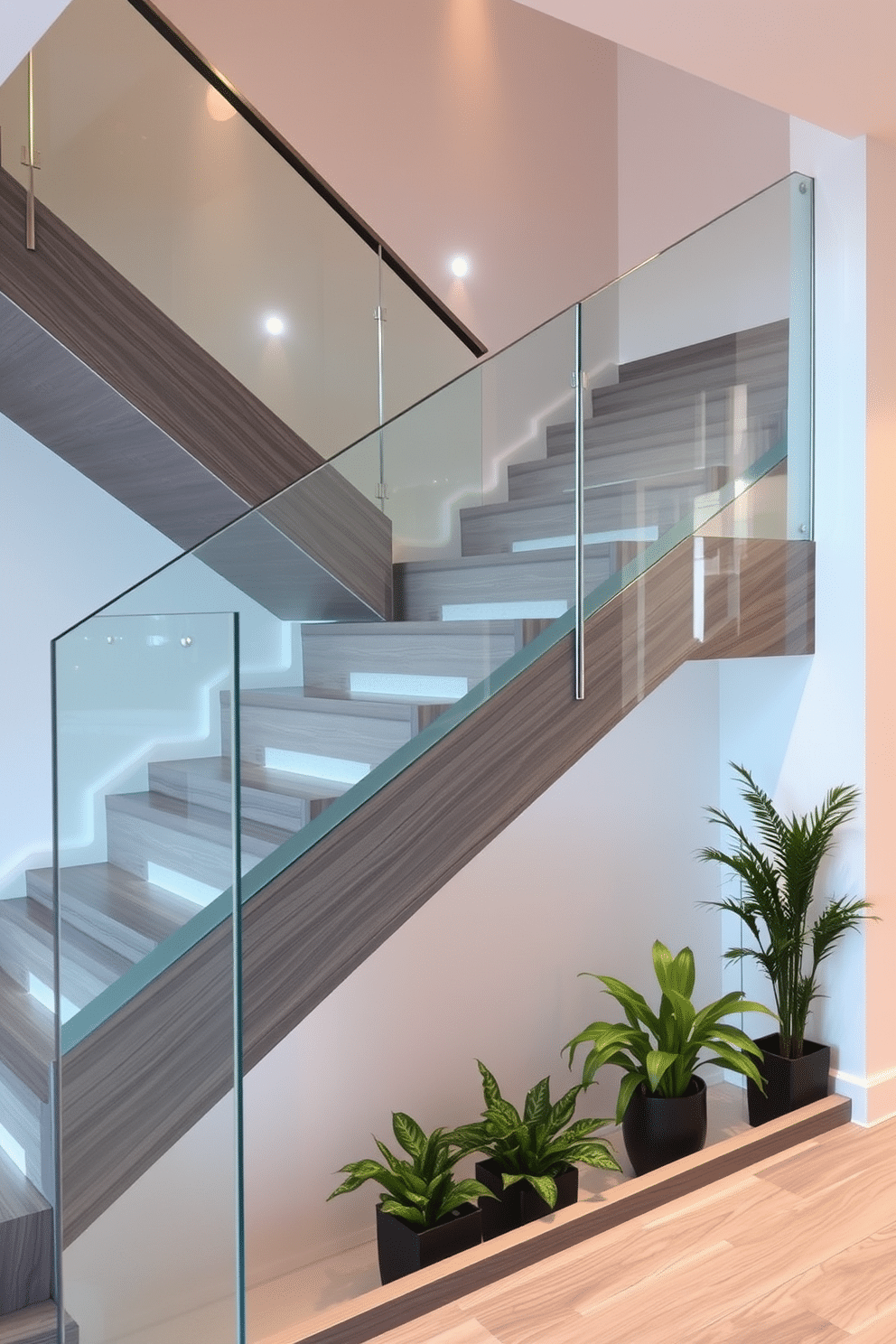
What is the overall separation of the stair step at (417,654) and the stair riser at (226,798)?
0.35 m

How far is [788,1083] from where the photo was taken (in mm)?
3580

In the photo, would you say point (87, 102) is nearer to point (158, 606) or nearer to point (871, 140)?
point (158, 606)

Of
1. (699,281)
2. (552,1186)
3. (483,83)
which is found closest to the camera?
(552,1186)

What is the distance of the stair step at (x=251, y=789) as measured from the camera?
212cm

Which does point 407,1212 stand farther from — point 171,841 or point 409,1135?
point 171,841

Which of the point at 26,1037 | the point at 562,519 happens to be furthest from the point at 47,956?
the point at 562,519

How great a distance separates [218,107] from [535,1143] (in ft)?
10.4

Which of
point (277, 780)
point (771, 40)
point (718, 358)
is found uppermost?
point (771, 40)

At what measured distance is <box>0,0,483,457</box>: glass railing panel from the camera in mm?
3115

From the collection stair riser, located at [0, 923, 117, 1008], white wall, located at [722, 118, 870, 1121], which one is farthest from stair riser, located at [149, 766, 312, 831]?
white wall, located at [722, 118, 870, 1121]

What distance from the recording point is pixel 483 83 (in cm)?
516

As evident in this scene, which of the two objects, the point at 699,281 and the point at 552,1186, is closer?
the point at 552,1186

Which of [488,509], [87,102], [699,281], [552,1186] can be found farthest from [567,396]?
[552,1186]

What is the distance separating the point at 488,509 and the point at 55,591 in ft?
4.83
